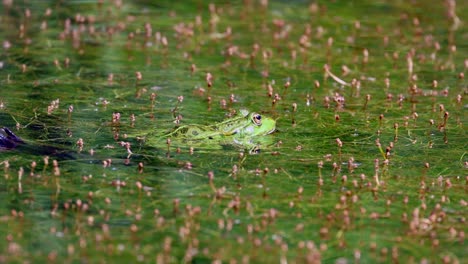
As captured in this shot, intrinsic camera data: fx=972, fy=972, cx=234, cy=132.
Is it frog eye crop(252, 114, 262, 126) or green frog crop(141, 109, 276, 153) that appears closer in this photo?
green frog crop(141, 109, 276, 153)

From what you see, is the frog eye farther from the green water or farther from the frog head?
the green water

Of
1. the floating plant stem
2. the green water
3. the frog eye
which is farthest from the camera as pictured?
the frog eye

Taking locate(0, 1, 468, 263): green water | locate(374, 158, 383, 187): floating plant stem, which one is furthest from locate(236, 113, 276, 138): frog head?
locate(374, 158, 383, 187): floating plant stem

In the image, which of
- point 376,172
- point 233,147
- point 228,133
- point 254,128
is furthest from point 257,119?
point 376,172

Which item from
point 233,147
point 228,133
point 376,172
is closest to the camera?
point 376,172

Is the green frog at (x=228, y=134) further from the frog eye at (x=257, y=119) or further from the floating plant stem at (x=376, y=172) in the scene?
the floating plant stem at (x=376, y=172)

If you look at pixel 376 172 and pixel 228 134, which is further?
pixel 228 134

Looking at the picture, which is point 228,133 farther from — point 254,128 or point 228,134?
point 254,128
